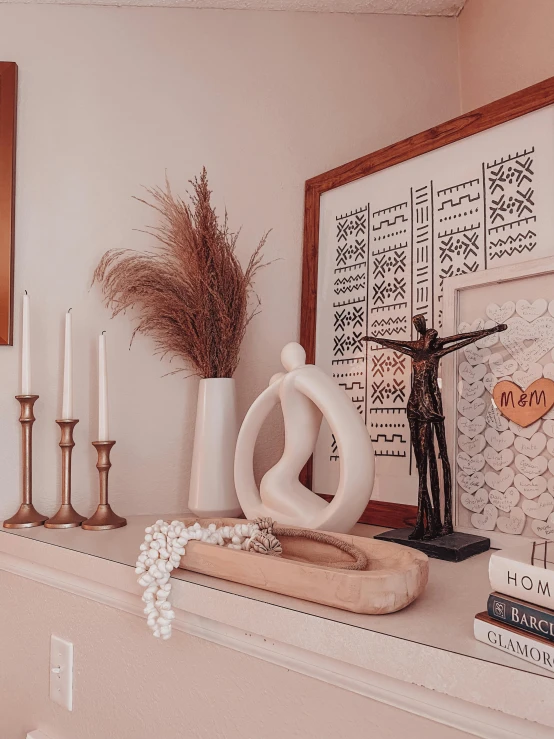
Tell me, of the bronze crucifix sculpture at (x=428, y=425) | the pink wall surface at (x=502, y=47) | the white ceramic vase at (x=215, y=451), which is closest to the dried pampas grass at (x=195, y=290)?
the white ceramic vase at (x=215, y=451)

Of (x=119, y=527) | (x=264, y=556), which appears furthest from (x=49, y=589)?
(x=264, y=556)

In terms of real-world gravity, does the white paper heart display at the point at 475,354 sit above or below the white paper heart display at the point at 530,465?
above

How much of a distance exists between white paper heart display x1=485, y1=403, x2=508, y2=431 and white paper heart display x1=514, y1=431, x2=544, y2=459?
1.2 inches

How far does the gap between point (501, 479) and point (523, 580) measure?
0.42 metres

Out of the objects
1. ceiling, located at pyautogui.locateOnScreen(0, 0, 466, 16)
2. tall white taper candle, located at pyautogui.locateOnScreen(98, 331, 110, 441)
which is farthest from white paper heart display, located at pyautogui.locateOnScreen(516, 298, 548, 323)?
ceiling, located at pyautogui.locateOnScreen(0, 0, 466, 16)

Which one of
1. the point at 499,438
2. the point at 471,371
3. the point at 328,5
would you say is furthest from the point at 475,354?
the point at 328,5

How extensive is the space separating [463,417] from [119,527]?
Answer: 66 centimetres

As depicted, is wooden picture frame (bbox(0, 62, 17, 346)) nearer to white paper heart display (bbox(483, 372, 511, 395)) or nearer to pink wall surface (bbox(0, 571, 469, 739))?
pink wall surface (bbox(0, 571, 469, 739))

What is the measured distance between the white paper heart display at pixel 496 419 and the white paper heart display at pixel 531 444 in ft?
0.10

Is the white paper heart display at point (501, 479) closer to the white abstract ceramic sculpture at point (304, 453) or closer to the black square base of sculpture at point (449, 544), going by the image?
the black square base of sculpture at point (449, 544)

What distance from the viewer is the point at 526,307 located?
0.92 m

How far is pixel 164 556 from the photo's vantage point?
2.55ft

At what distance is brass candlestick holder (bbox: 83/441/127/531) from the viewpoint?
1147mm

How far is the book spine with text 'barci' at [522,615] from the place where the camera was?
20.0 inches
